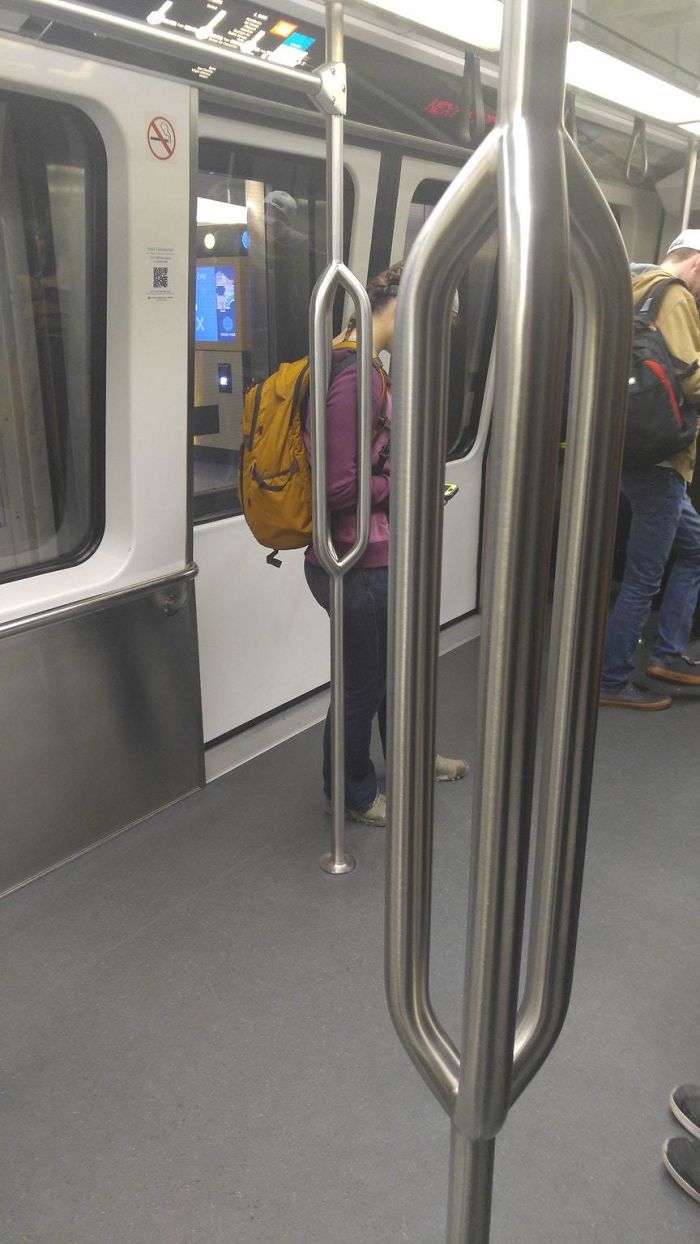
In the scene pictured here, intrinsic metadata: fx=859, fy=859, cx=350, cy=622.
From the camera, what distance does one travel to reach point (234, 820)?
9.74ft

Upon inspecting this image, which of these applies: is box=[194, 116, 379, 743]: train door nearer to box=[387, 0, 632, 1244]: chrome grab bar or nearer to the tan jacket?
the tan jacket

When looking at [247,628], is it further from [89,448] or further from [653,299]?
[653,299]

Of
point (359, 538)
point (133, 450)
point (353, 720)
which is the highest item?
point (133, 450)

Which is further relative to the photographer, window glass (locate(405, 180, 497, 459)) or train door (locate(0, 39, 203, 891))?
window glass (locate(405, 180, 497, 459))

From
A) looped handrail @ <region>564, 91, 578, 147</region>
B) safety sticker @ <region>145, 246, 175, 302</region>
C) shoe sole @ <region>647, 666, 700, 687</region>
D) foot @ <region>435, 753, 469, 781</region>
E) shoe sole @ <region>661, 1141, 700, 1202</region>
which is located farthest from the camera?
shoe sole @ <region>647, 666, 700, 687</region>

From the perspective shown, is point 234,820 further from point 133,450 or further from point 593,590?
point 593,590

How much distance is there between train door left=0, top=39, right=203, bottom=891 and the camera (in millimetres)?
2283

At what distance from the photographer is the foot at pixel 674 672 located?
13.1ft

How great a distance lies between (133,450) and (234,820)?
1.29m

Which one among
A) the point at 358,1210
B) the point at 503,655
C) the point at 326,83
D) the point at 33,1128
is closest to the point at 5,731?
the point at 33,1128

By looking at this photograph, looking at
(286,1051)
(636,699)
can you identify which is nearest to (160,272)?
(286,1051)

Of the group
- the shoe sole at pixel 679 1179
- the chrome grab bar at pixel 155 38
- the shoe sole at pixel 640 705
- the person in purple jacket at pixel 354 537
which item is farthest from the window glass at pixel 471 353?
the shoe sole at pixel 679 1179

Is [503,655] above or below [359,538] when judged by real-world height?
above

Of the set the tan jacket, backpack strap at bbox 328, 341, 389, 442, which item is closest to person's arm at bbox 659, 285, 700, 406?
the tan jacket
